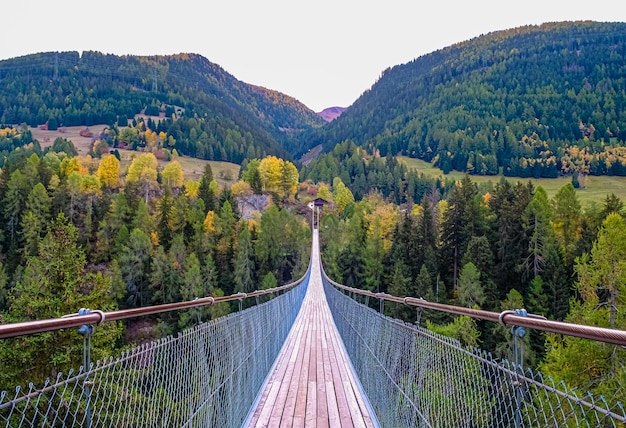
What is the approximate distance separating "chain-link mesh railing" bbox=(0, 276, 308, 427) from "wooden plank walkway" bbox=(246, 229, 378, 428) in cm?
32

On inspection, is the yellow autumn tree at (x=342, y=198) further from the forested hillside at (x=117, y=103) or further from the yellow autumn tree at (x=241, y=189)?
the forested hillside at (x=117, y=103)

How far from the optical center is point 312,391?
219 inches

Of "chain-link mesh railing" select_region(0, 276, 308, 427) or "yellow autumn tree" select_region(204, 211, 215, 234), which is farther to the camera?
"yellow autumn tree" select_region(204, 211, 215, 234)

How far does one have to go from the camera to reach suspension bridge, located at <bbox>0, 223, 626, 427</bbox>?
1.60 meters

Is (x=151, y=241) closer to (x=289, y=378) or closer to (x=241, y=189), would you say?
(x=241, y=189)

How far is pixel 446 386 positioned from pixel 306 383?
342 cm

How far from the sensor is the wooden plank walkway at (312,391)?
178 inches

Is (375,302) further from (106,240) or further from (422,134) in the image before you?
(422,134)

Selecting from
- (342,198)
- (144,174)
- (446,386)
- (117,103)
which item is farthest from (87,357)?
(117,103)

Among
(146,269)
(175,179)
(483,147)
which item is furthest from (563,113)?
(146,269)

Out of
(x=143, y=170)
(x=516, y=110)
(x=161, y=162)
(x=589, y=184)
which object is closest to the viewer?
(x=143, y=170)

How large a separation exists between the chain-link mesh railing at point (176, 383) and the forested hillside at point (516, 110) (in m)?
107

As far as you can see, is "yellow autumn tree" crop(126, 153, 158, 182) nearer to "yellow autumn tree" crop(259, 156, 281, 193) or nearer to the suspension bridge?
"yellow autumn tree" crop(259, 156, 281, 193)

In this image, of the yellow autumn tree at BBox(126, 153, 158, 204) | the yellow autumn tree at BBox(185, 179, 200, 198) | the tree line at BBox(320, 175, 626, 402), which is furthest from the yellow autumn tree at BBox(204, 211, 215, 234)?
the yellow autumn tree at BBox(126, 153, 158, 204)
